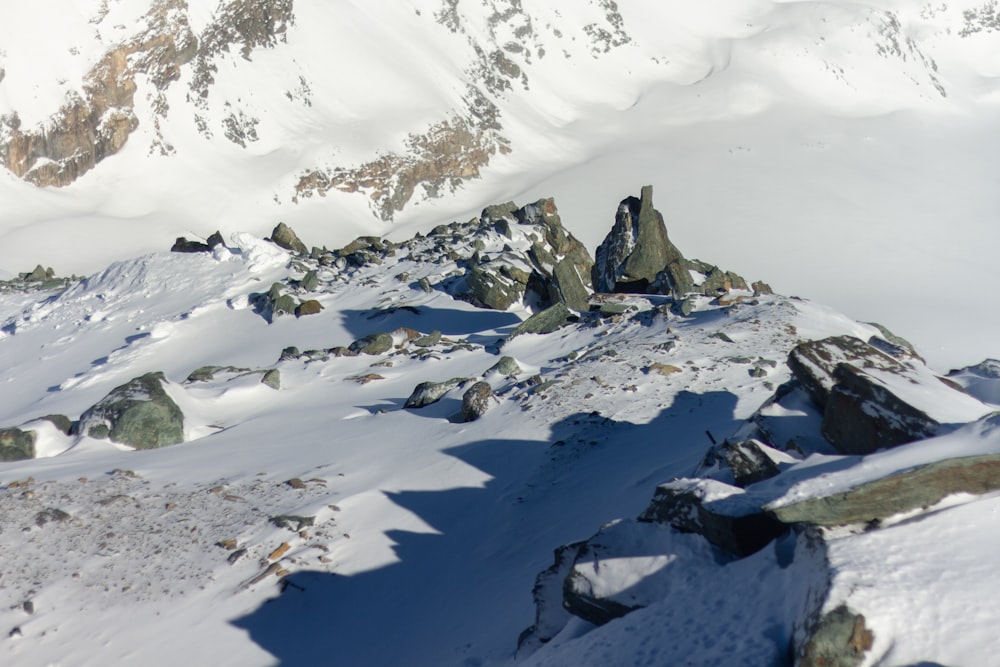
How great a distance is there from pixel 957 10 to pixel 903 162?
136 ft

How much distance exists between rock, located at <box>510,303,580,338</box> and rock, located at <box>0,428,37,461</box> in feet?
22.1

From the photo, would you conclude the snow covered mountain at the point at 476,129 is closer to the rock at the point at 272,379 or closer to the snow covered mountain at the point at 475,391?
the snow covered mountain at the point at 475,391

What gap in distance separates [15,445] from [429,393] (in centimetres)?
459

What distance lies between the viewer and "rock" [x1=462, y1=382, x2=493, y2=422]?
31.1 feet

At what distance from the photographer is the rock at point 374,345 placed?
534 inches

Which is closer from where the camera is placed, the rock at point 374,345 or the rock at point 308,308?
the rock at point 374,345

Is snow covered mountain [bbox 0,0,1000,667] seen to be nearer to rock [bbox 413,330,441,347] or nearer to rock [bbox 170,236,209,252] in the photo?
rock [bbox 413,330,441,347]

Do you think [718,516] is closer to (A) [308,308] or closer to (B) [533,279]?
(B) [533,279]

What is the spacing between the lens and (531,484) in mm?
7883

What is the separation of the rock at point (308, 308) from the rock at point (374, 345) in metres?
3.67

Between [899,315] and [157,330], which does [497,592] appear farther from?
[899,315]

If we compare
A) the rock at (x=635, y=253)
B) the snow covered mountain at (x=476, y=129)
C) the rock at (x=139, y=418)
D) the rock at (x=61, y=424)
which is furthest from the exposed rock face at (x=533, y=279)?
the snow covered mountain at (x=476, y=129)

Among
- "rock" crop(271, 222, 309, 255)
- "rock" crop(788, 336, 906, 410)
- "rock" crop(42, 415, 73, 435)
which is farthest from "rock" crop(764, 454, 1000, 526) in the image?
"rock" crop(271, 222, 309, 255)

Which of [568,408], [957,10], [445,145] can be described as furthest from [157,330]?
[957,10]
